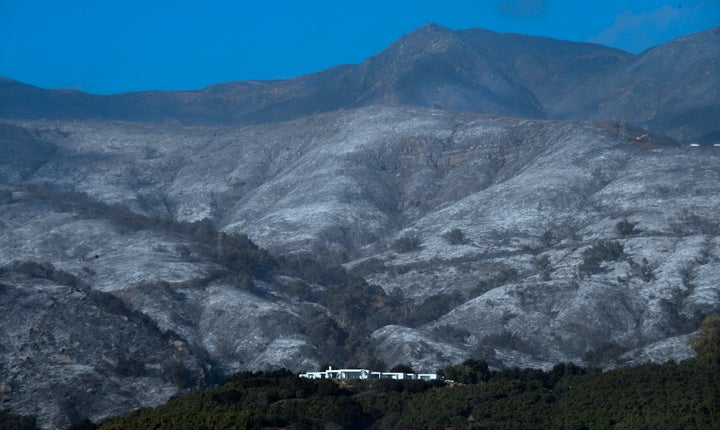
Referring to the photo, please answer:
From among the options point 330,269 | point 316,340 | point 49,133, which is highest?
point 49,133

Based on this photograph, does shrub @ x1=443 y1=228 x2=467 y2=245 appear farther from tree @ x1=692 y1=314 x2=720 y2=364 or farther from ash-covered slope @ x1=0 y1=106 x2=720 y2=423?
tree @ x1=692 y1=314 x2=720 y2=364

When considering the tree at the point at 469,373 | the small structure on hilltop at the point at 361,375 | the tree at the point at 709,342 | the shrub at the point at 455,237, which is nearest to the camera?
the tree at the point at 709,342

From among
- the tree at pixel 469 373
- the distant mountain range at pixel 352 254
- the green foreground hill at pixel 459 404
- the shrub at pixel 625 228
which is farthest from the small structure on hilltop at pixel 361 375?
the shrub at pixel 625 228

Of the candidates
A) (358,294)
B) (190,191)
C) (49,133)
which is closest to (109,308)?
(358,294)

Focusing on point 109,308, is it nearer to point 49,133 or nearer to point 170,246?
point 170,246

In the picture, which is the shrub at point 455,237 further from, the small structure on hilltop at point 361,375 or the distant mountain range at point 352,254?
the small structure on hilltop at point 361,375

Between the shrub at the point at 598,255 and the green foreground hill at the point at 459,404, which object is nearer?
the green foreground hill at the point at 459,404

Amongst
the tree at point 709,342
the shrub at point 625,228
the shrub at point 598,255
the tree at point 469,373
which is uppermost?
the shrub at point 625,228
